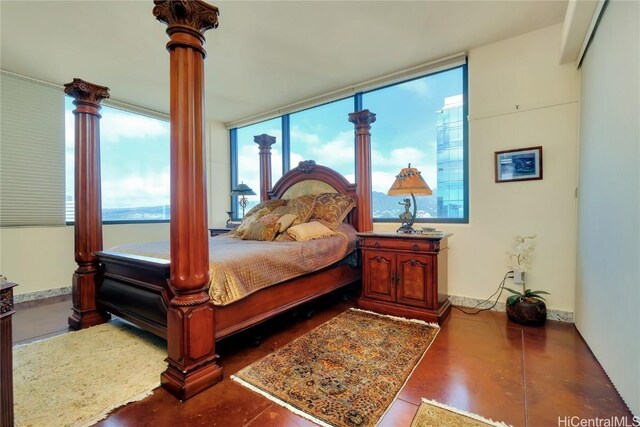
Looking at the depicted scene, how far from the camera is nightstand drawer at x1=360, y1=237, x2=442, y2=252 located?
2.66 meters

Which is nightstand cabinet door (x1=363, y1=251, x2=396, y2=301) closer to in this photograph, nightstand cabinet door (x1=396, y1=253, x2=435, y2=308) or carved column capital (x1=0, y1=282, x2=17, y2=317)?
nightstand cabinet door (x1=396, y1=253, x2=435, y2=308)

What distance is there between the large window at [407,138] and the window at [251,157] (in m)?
0.33

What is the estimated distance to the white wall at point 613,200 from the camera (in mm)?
1450

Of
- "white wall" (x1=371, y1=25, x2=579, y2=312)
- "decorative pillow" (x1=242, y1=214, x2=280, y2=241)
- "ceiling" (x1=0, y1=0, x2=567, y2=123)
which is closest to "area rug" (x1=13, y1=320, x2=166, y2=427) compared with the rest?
"decorative pillow" (x1=242, y1=214, x2=280, y2=241)

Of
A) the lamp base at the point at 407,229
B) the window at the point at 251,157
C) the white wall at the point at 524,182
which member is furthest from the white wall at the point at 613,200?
the window at the point at 251,157

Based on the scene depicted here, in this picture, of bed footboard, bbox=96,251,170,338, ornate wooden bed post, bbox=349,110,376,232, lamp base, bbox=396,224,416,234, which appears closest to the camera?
bed footboard, bbox=96,251,170,338

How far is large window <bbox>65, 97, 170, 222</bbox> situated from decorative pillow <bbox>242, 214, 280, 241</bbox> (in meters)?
2.42

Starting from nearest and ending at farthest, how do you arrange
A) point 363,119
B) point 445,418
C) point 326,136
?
point 445,418 < point 363,119 < point 326,136

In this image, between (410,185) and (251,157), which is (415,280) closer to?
(410,185)

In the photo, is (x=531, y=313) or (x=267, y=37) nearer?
(x=531, y=313)

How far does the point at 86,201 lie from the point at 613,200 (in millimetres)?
3886

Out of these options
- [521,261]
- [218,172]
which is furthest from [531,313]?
[218,172]

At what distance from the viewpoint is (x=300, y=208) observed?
3.53 meters

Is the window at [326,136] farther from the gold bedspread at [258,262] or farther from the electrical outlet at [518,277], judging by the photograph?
the electrical outlet at [518,277]
